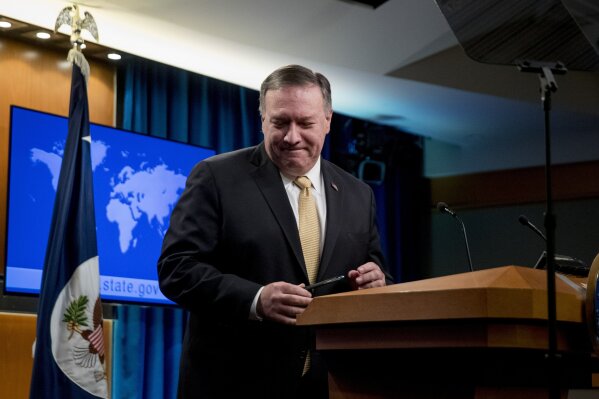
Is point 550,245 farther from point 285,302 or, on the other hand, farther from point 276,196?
point 276,196

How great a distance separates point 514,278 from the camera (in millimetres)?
1497

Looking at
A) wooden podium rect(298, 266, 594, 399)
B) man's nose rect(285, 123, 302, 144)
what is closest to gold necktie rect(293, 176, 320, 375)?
man's nose rect(285, 123, 302, 144)

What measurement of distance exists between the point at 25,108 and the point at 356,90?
274 cm

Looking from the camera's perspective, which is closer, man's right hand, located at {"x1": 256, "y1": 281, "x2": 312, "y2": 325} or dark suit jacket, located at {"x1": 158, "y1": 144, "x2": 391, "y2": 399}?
man's right hand, located at {"x1": 256, "y1": 281, "x2": 312, "y2": 325}

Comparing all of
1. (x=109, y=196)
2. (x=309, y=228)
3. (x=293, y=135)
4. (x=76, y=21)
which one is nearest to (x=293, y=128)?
(x=293, y=135)

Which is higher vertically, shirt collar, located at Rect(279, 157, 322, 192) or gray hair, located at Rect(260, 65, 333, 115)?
gray hair, located at Rect(260, 65, 333, 115)

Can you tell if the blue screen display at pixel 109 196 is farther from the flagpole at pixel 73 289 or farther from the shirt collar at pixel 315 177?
the shirt collar at pixel 315 177

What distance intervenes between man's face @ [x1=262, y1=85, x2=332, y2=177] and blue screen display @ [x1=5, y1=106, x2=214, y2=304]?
2.77 meters

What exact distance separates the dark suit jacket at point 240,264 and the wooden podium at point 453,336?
1.44 feet

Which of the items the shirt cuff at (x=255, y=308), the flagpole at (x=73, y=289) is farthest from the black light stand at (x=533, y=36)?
the flagpole at (x=73, y=289)

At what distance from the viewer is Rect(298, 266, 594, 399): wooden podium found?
57.5 inches

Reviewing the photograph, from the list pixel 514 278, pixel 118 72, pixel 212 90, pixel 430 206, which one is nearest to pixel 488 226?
pixel 430 206

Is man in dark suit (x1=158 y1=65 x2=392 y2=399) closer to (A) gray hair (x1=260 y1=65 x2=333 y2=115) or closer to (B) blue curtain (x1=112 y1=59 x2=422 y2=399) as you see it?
(A) gray hair (x1=260 y1=65 x2=333 y2=115)

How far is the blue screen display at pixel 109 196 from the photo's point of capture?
191 inches
